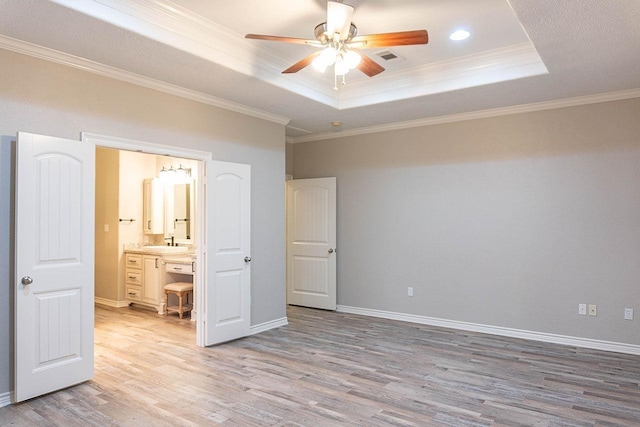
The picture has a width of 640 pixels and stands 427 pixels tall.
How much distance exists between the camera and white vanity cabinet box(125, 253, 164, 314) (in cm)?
622

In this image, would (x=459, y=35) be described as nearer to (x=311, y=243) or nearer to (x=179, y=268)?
(x=311, y=243)

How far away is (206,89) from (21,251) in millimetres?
2184

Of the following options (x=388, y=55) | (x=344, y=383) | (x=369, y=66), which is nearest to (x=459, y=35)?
(x=388, y=55)

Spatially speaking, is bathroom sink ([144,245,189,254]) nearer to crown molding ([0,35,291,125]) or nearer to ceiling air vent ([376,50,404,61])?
crown molding ([0,35,291,125])

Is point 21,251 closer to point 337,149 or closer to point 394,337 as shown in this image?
point 394,337

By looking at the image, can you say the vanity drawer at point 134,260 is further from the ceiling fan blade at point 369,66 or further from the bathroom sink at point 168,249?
the ceiling fan blade at point 369,66

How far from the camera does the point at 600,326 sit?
455cm

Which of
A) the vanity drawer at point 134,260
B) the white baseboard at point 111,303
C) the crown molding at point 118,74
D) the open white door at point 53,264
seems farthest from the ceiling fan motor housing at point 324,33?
the white baseboard at point 111,303

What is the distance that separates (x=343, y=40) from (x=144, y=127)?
208cm

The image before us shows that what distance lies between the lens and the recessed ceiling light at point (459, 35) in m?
3.65

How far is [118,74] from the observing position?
381 cm

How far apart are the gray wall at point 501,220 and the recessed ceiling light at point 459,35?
5.54 feet

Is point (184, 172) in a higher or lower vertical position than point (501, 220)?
higher

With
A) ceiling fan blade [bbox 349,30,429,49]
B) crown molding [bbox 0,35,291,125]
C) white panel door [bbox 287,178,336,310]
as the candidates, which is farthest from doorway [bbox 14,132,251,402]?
white panel door [bbox 287,178,336,310]
